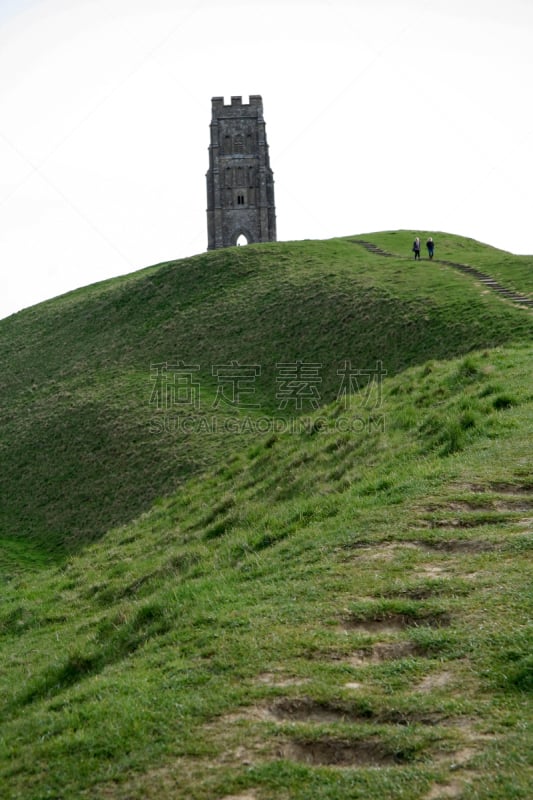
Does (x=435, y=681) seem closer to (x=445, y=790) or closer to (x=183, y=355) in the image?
(x=445, y=790)

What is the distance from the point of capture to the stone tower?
93.1 m

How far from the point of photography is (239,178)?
9531 cm

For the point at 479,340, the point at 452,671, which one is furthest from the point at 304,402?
the point at 452,671

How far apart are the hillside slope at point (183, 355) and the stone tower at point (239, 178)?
3009 centimetres

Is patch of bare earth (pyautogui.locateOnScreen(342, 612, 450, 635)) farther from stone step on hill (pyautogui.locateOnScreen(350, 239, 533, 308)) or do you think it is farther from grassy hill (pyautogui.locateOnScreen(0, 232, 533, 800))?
stone step on hill (pyautogui.locateOnScreen(350, 239, 533, 308))

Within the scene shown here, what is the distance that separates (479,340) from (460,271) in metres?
16.7

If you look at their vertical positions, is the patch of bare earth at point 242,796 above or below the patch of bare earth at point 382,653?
below

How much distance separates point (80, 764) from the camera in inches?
285

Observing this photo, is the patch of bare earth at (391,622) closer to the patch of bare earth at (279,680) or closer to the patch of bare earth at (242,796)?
the patch of bare earth at (279,680)

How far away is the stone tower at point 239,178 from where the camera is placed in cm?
9312

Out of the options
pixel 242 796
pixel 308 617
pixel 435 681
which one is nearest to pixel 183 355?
pixel 308 617

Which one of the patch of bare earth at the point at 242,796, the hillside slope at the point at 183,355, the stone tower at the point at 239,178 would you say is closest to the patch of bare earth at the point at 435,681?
the patch of bare earth at the point at 242,796

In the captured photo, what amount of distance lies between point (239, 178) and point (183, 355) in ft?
175

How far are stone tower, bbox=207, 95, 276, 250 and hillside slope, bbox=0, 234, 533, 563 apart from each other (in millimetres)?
30087
